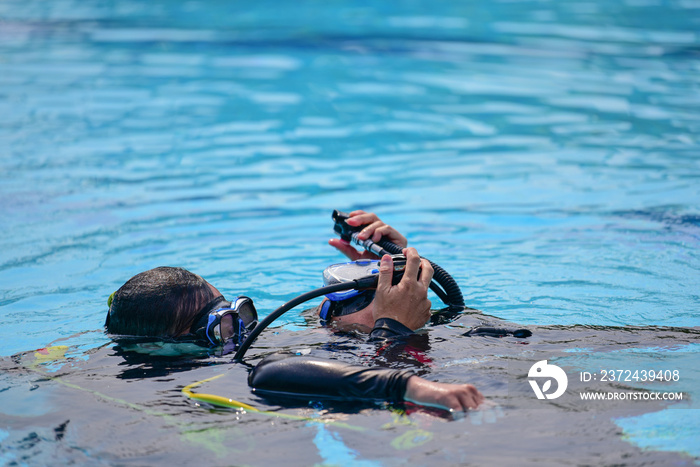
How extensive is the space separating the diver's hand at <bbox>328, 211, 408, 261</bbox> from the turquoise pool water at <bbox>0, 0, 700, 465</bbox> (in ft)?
1.73

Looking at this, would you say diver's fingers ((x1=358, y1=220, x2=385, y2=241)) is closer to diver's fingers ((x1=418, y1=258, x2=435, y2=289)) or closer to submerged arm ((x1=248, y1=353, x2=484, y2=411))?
diver's fingers ((x1=418, y1=258, x2=435, y2=289))

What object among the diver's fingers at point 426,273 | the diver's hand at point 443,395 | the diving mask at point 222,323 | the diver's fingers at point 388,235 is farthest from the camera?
the diver's fingers at point 388,235

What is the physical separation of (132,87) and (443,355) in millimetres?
8317

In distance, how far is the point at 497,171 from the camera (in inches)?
274

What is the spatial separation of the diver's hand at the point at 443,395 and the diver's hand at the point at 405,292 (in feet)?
1.92

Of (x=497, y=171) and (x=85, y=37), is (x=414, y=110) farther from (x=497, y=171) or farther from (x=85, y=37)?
(x=85, y=37)

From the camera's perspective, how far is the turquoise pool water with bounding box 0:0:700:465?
2.74 meters

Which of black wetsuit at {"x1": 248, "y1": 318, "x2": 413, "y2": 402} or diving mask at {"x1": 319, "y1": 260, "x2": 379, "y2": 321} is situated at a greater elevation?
diving mask at {"x1": 319, "y1": 260, "x2": 379, "y2": 321}

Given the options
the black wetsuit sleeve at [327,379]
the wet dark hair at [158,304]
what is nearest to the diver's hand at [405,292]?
the black wetsuit sleeve at [327,379]

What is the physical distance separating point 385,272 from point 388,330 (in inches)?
9.3

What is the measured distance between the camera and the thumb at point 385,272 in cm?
296

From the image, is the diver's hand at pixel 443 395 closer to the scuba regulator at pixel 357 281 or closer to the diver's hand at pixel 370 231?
the scuba regulator at pixel 357 281

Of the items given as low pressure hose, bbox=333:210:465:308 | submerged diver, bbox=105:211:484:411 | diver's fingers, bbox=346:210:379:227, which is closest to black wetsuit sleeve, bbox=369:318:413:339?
submerged diver, bbox=105:211:484:411

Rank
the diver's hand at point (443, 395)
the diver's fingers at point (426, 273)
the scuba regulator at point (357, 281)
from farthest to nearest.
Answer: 1. the diver's fingers at point (426, 273)
2. the scuba regulator at point (357, 281)
3. the diver's hand at point (443, 395)
